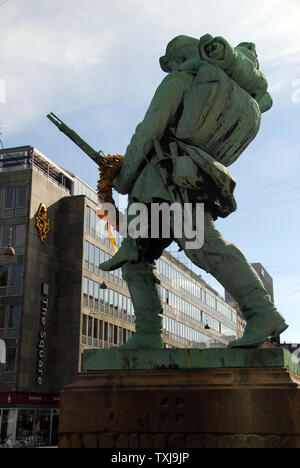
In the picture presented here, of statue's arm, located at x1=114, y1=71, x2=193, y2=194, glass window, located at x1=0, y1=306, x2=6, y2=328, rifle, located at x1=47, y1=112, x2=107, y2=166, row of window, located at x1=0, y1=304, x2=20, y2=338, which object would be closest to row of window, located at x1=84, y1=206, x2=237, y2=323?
row of window, located at x1=0, y1=304, x2=20, y2=338

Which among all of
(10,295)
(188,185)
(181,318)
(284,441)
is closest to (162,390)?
(284,441)

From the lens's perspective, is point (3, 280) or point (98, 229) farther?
point (98, 229)

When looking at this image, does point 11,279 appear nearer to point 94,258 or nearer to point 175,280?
point 94,258

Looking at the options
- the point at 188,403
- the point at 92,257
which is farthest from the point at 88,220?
the point at 188,403

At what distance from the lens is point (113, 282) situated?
1850 inches

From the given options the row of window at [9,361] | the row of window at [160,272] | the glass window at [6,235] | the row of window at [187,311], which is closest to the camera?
the row of window at [9,361]

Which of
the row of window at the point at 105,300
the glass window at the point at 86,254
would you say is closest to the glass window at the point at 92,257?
the glass window at the point at 86,254

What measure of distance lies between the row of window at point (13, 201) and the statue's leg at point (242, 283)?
36255 millimetres

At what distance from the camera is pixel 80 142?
5.94m

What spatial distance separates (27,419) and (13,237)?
41.2 feet

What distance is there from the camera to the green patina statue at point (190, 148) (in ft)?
16.0

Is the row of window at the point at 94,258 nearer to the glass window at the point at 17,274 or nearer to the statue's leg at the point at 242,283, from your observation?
the glass window at the point at 17,274

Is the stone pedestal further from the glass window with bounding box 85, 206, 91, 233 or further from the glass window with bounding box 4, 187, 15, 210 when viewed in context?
the glass window with bounding box 85, 206, 91, 233
